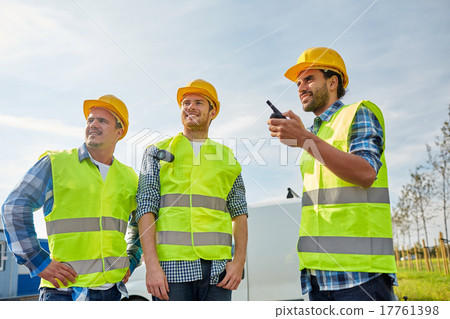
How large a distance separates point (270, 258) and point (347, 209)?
2.93 meters

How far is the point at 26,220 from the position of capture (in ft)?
8.58

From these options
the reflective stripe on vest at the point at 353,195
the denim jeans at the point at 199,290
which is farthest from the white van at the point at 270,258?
the reflective stripe on vest at the point at 353,195

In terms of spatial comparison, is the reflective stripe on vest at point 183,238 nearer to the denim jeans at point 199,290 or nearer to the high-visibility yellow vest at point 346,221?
the denim jeans at point 199,290

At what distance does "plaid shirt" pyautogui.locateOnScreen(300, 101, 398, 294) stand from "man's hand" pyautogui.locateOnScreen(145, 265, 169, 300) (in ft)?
2.84

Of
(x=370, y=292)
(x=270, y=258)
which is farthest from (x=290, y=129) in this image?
(x=270, y=258)

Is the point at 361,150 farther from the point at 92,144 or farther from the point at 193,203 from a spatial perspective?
the point at 92,144

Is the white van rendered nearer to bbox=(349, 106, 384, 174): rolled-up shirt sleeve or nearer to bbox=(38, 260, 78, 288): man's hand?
bbox=(38, 260, 78, 288): man's hand

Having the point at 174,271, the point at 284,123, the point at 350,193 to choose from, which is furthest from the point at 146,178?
the point at 350,193

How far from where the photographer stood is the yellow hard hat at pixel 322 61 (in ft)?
8.63

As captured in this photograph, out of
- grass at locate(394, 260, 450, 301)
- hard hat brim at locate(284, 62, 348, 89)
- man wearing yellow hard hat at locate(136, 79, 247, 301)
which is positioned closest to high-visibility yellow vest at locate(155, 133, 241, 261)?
man wearing yellow hard hat at locate(136, 79, 247, 301)

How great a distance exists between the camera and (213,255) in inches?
102

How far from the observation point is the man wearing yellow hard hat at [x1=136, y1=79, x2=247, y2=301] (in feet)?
8.20

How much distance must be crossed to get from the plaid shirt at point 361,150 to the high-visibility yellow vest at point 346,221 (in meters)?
0.03
